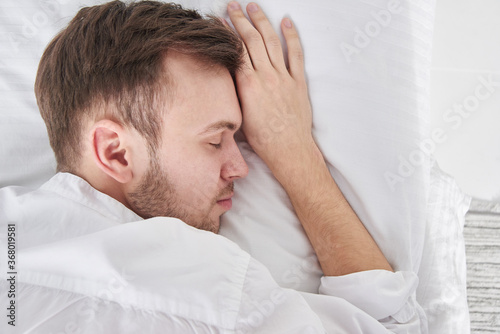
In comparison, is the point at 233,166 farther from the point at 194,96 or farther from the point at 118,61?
the point at 118,61

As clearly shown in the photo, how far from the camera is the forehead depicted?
93 cm

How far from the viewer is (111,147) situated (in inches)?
36.2

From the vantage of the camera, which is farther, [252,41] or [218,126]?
[252,41]

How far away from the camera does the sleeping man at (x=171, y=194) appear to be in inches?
29.3

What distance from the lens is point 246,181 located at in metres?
1.10

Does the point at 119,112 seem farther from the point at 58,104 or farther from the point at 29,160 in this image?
the point at 29,160

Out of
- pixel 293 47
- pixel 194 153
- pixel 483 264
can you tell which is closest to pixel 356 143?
pixel 293 47

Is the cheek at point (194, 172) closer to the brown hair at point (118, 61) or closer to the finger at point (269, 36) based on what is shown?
the brown hair at point (118, 61)

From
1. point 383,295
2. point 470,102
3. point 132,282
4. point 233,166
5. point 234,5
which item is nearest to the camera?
point 132,282

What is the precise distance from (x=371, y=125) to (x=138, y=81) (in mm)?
526

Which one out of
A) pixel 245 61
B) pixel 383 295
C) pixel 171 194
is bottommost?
pixel 383 295

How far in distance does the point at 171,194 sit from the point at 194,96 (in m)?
0.21

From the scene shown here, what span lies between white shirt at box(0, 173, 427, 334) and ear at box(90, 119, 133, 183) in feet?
0.20

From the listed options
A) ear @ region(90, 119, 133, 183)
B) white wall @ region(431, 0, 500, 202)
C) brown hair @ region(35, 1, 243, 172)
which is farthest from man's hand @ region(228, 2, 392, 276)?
white wall @ region(431, 0, 500, 202)
